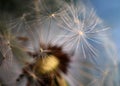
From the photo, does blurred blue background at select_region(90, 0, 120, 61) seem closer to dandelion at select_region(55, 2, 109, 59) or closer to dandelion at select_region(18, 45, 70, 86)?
dandelion at select_region(55, 2, 109, 59)

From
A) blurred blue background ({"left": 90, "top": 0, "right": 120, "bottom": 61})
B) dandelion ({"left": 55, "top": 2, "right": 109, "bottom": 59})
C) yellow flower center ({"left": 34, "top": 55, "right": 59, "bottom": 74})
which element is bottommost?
yellow flower center ({"left": 34, "top": 55, "right": 59, "bottom": 74})

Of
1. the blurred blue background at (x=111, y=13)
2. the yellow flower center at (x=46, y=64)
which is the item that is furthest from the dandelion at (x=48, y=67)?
the blurred blue background at (x=111, y=13)

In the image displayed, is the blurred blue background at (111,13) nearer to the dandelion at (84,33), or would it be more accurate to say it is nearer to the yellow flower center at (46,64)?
the dandelion at (84,33)

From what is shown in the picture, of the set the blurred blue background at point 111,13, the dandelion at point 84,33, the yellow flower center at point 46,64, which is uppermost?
the blurred blue background at point 111,13

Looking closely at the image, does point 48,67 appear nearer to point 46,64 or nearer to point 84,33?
point 46,64

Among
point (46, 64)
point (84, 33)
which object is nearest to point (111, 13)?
point (84, 33)

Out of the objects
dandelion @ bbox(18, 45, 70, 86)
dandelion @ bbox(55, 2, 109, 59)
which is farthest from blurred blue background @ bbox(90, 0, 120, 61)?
dandelion @ bbox(18, 45, 70, 86)

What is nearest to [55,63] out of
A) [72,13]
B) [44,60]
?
[44,60]

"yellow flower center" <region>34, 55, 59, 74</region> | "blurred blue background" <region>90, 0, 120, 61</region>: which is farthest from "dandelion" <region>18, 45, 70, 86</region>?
"blurred blue background" <region>90, 0, 120, 61</region>

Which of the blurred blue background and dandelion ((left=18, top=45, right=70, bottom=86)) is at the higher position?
the blurred blue background
